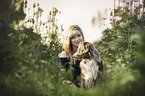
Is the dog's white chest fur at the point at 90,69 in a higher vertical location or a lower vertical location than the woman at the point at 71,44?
lower

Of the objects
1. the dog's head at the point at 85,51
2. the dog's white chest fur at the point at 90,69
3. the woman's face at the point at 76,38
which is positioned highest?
the woman's face at the point at 76,38

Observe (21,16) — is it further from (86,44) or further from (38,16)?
(38,16)

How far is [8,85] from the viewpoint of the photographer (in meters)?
1.28

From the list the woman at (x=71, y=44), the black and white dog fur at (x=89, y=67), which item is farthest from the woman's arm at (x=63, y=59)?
the black and white dog fur at (x=89, y=67)

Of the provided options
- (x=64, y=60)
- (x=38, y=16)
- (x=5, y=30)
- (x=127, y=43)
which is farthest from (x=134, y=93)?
(x=38, y=16)

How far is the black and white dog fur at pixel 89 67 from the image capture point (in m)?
1.95

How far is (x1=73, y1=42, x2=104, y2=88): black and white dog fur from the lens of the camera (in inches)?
76.7

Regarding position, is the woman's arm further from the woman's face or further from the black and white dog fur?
the black and white dog fur

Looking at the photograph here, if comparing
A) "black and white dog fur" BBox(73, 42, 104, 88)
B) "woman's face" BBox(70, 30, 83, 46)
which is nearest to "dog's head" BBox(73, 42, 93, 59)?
"black and white dog fur" BBox(73, 42, 104, 88)

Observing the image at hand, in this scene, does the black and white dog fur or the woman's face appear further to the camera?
the woman's face

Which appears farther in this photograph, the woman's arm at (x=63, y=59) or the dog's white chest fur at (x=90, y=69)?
the woman's arm at (x=63, y=59)

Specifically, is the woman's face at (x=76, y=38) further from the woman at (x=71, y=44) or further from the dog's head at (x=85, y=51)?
the dog's head at (x=85, y=51)

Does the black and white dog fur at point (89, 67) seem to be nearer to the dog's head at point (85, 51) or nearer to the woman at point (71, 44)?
the dog's head at point (85, 51)

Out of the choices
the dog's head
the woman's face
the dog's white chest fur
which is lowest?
the dog's white chest fur
